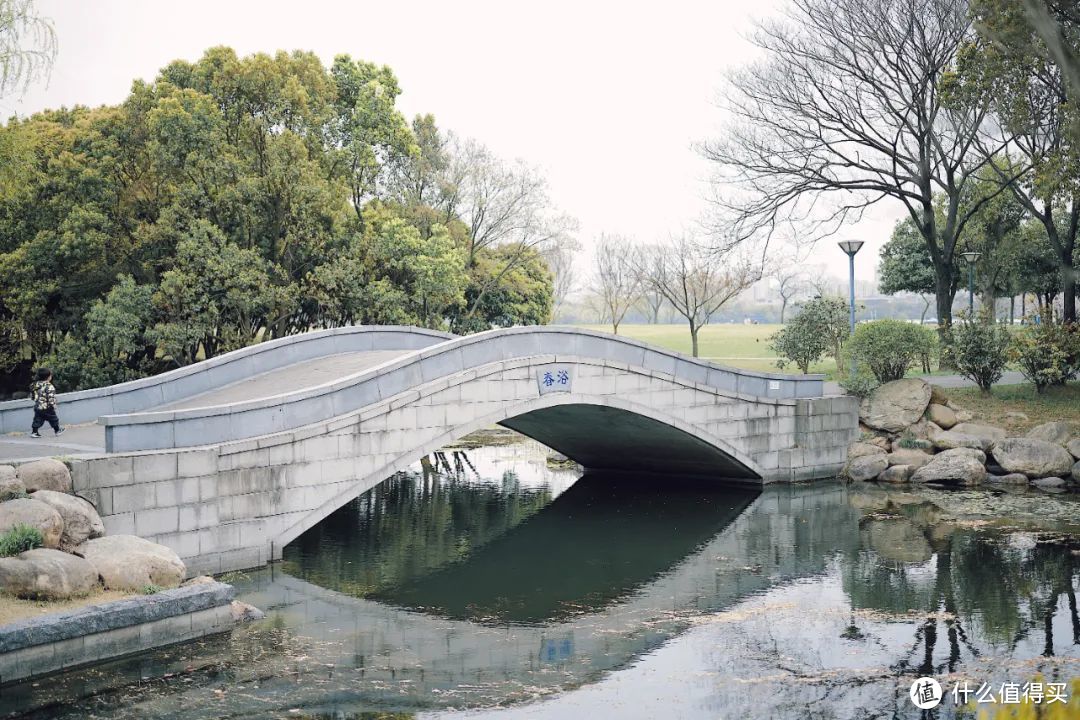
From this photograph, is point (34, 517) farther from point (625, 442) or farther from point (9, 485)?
point (625, 442)

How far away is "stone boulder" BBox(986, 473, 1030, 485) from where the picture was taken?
782 inches

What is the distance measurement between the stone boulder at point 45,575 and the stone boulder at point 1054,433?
17.6 m

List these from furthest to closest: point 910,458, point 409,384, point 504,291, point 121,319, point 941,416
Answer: point 504,291 < point 121,319 < point 941,416 < point 910,458 < point 409,384

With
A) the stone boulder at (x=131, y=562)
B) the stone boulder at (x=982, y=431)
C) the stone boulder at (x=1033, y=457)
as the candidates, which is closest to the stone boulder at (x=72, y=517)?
the stone boulder at (x=131, y=562)

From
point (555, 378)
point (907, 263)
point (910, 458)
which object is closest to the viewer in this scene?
point (555, 378)

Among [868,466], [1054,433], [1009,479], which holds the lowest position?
[1009,479]

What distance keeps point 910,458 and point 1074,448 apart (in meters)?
3.00

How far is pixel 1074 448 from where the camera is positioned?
20.0 meters

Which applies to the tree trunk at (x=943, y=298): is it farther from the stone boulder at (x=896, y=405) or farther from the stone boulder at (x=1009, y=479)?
the stone boulder at (x=1009, y=479)

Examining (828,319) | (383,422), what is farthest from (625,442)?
(828,319)

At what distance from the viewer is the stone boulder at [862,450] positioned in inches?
846

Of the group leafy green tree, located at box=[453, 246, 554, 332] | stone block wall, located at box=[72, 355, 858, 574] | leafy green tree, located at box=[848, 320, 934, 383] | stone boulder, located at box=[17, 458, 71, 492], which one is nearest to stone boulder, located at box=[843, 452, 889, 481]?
leafy green tree, located at box=[848, 320, 934, 383]

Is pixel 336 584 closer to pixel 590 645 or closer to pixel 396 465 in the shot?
pixel 396 465

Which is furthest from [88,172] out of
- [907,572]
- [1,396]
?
[907,572]
